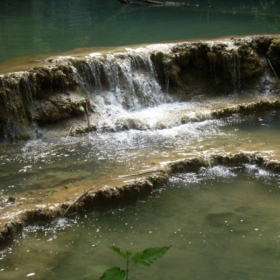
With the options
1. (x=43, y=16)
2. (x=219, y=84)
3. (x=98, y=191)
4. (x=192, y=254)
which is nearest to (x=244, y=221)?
(x=192, y=254)

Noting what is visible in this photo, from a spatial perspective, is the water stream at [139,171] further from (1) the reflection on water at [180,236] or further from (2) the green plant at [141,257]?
(2) the green plant at [141,257]

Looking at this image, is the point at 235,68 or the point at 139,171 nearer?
the point at 139,171

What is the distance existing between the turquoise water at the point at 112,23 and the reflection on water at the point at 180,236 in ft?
21.7

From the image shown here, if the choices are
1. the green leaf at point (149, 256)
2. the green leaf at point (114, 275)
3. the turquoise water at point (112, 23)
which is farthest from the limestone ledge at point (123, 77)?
the green leaf at point (149, 256)

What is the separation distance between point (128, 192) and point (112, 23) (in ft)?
36.9

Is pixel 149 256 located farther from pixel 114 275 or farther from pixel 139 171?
pixel 139 171

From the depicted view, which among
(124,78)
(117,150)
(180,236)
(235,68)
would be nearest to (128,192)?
(180,236)

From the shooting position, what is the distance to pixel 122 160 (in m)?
7.07

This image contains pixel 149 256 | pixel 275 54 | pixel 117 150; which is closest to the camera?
pixel 149 256

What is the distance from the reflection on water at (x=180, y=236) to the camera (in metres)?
4.56

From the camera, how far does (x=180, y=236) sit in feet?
16.8

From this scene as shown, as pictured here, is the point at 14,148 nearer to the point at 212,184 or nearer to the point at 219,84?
the point at 212,184

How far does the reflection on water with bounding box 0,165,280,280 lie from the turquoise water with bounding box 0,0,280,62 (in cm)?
662

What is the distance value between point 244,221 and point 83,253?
163cm
